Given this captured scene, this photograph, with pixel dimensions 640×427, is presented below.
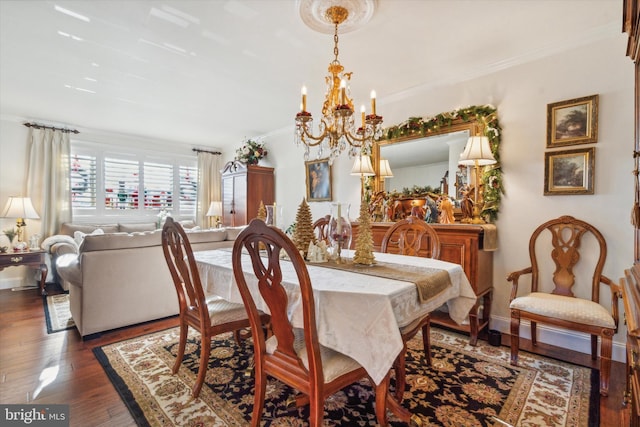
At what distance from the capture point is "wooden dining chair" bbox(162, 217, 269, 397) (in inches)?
68.2

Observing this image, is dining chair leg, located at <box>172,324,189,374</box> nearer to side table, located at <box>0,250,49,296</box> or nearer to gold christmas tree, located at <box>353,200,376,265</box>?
gold christmas tree, located at <box>353,200,376,265</box>

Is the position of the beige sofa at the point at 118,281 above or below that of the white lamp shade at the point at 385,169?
below

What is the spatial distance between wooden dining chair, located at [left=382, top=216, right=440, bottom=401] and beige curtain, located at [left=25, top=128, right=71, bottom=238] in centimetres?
522

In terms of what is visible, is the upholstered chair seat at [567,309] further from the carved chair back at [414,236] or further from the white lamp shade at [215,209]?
the white lamp shade at [215,209]

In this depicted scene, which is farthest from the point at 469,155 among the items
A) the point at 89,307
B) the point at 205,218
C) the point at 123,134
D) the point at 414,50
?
the point at 123,134

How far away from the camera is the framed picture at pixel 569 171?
237 cm

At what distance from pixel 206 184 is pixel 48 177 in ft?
8.30

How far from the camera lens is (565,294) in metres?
2.42

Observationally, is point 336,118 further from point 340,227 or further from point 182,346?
point 182,346

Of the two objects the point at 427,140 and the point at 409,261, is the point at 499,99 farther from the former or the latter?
the point at 409,261

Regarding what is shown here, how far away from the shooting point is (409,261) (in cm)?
193

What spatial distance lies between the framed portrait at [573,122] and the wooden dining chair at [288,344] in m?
2.47

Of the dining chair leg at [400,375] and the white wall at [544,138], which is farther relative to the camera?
the white wall at [544,138]

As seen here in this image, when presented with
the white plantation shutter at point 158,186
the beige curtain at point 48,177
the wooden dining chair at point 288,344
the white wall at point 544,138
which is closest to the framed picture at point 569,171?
the white wall at point 544,138
